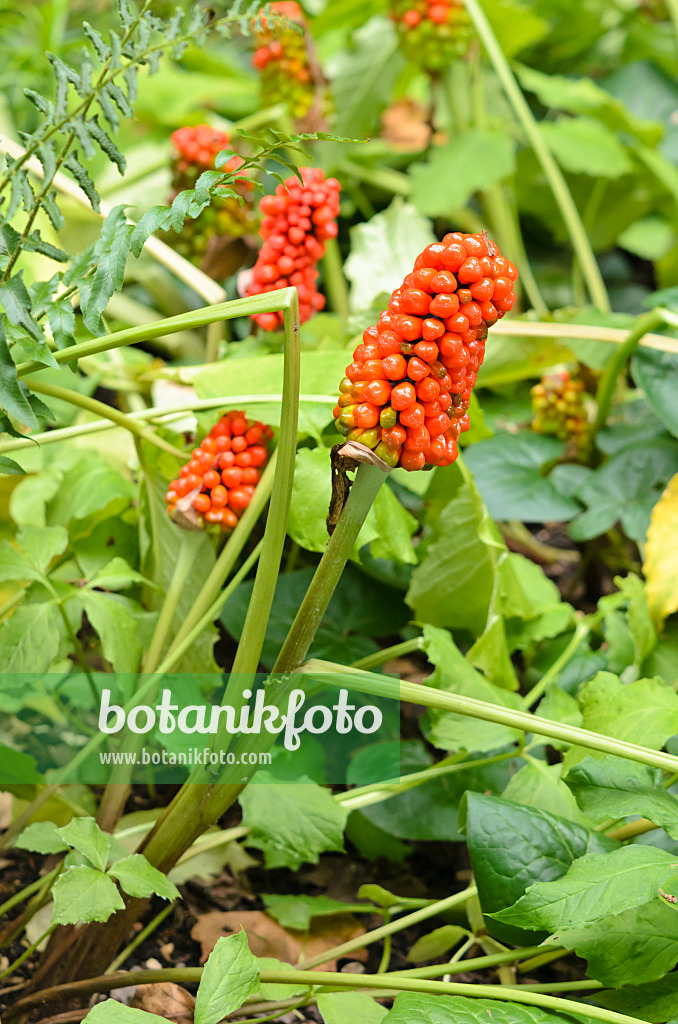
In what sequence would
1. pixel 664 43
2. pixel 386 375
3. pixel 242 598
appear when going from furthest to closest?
pixel 664 43 < pixel 242 598 < pixel 386 375

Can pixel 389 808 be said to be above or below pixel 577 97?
below

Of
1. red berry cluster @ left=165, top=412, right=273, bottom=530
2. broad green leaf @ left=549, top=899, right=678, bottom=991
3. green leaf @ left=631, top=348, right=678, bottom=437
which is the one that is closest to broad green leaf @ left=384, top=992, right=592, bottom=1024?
broad green leaf @ left=549, top=899, right=678, bottom=991

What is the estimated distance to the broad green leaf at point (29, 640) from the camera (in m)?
0.61

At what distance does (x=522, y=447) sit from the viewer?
0.97 metres

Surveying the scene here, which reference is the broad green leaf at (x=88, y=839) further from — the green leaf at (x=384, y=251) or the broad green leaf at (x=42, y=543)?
the green leaf at (x=384, y=251)

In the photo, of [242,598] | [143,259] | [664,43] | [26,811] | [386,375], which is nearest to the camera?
[386,375]

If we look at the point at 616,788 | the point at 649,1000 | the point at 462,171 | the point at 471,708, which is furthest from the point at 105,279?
the point at 462,171

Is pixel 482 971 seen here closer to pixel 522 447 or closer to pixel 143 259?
pixel 522 447

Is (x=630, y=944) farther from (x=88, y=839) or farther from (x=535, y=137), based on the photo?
(x=535, y=137)

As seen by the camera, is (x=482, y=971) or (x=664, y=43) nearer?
(x=482, y=971)

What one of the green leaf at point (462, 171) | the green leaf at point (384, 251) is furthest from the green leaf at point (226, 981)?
the green leaf at point (462, 171)

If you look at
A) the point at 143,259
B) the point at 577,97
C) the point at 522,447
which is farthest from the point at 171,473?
the point at 577,97

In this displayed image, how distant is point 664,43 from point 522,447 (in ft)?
3.15

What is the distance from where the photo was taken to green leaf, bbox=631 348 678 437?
2.79 feet
